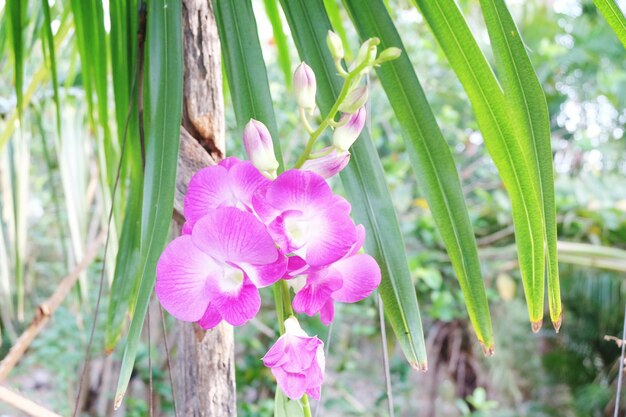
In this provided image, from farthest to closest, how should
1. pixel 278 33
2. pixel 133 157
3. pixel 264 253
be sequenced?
pixel 278 33 → pixel 133 157 → pixel 264 253

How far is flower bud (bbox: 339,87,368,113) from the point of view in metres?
0.34

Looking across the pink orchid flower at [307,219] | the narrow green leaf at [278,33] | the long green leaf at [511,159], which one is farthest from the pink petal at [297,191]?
the narrow green leaf at [278,33]

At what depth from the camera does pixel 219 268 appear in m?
0.32

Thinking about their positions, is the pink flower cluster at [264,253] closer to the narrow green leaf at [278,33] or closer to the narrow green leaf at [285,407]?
the narrow green leaf at [285,407]

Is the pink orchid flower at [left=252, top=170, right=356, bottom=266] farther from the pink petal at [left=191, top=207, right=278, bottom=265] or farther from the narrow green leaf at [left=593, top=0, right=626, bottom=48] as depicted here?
the narrow green leaf at [left=593, top=0, right=626, bottom=48]

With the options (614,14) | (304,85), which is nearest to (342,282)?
(304,85)

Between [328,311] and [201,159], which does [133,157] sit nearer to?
[201,159]

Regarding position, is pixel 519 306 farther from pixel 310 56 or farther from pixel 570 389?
pixel 310 56

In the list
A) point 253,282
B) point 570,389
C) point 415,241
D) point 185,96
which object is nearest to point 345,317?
point 415,241

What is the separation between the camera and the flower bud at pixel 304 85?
13.9 inches

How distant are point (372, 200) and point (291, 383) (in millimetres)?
128

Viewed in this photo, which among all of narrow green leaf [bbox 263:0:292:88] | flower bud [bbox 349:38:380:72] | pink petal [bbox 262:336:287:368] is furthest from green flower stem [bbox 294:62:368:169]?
narrow green leaf [bbox 263:0:292:88]

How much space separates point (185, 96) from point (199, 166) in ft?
0.21

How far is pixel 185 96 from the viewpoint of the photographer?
1.61 ft
